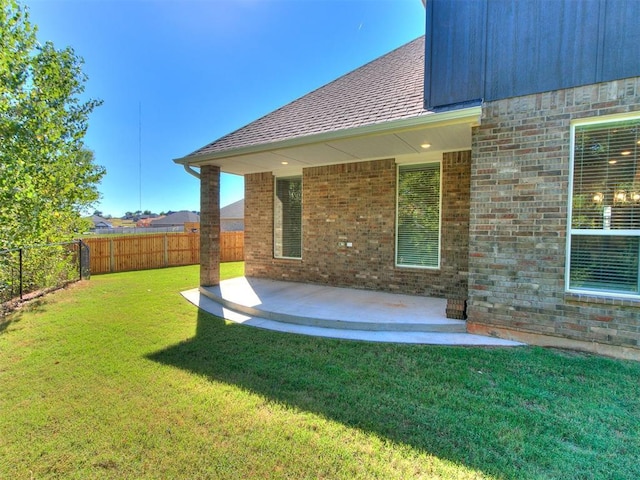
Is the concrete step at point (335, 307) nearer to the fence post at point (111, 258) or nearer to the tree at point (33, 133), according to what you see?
the tree at point (33, 133)

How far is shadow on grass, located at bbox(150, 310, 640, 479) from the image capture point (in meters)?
2.38

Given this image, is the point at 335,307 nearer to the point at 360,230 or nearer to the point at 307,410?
the point at 360,230

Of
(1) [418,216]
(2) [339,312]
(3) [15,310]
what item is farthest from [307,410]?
(3) [15,310]

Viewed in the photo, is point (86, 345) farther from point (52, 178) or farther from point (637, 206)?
point (637, 206)

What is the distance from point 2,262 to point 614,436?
36.0 feet

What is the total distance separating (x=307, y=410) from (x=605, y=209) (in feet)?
15.0

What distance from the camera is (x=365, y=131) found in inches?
210

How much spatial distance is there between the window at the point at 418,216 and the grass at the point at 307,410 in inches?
121

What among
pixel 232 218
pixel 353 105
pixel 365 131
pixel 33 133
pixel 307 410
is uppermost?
pixel 353 105

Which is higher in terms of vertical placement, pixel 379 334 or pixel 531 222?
pixel 531 222

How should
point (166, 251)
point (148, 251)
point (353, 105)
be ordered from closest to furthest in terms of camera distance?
point (353, 105)
point (148, 251)
point (166, 251)

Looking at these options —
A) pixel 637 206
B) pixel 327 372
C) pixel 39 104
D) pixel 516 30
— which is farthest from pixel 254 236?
pixel 637 206

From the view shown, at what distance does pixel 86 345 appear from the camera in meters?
4.71

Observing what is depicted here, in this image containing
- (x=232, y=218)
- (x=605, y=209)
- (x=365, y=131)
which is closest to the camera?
(x=605, y=209)
